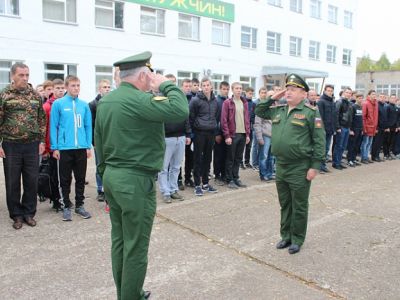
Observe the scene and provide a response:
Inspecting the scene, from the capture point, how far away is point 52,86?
6.45 m

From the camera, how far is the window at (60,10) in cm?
1666

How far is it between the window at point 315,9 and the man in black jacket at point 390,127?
20346 mm

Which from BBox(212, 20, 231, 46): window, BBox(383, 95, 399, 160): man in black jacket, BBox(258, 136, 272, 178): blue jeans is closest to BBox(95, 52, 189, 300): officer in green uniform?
BBox(258, 136, 272, 178): blue jeans

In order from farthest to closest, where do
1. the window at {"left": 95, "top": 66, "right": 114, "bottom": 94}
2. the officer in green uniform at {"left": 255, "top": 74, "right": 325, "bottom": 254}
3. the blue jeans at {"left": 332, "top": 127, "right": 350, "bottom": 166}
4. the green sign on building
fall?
the green sign on building, the window at {"left": 95, "top": 66, "right": 114, "bottom": 94}, the blue jeans at {"left": 332, "top": 127, "right": 350, "bottom": 166}, the officer in green uniform at {"left": 255, "top": 74, "right": 325, "bottom": 254}

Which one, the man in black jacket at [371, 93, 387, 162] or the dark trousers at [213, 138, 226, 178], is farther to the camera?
the man in black jacket at [371, 93, 387, 162]

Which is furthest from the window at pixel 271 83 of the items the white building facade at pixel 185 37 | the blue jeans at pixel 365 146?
the blue jeans at pixel 365 146

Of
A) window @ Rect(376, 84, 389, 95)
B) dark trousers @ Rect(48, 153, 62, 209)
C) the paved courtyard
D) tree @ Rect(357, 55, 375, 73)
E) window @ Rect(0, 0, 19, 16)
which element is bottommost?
the paved courtyard

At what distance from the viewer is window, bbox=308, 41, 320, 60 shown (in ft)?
100

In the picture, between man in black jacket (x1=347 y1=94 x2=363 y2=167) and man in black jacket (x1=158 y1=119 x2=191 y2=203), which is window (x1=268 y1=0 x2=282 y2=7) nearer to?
man in black jacket (x1=347 y1=94 x2=363 y2=167)

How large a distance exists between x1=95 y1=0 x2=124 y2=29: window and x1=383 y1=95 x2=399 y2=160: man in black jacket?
12758 mm

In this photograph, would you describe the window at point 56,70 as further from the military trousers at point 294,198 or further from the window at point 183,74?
the military trousers at point 294,198

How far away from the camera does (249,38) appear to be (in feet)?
83.8

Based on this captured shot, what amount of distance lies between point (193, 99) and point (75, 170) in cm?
243

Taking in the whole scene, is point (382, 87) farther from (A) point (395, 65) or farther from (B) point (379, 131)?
(A) point (395, 65)
